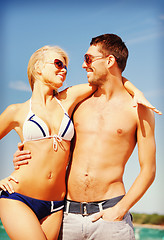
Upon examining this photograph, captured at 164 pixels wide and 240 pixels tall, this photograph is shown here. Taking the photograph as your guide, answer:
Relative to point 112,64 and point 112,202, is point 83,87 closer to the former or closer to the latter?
point 112,64

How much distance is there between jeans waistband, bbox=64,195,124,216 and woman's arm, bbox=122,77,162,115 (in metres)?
1.23

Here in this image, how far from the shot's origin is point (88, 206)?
407 cm

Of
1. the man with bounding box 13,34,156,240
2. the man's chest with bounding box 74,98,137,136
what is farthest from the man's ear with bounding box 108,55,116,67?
the man's chest with bounding box 74,98,137,136

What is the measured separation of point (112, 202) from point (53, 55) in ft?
6.73

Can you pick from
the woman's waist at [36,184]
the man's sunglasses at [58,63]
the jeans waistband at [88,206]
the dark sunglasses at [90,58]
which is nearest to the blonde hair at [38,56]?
the man's sunglasses at [58,63]

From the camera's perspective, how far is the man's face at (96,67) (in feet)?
14.7

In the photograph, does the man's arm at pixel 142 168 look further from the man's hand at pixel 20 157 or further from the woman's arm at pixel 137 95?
the man's hand at pixel 20 157

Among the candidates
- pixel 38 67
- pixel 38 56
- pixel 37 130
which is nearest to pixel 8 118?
pixel 37 130

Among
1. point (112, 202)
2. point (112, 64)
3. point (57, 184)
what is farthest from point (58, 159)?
point (112, 64)

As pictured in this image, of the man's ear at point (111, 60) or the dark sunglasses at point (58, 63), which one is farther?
the man's ear at point (111, 60)

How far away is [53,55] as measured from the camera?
13.8 feet

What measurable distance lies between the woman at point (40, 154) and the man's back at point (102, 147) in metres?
0.25

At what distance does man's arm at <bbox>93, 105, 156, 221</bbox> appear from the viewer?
3992mm

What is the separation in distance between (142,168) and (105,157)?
19.7 inches
